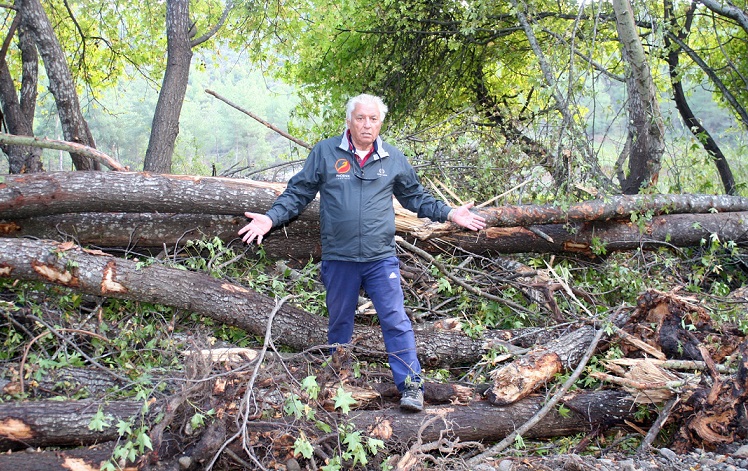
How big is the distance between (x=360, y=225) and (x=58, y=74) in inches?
170

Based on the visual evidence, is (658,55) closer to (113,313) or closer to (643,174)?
(643,174)

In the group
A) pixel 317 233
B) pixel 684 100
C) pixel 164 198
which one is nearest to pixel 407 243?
pixel 317 233

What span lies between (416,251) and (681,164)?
348 cm

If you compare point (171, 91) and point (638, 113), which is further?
point (171, 91)

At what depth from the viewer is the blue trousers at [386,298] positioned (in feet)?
13.5

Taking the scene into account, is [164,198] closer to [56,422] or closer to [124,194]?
[124,194]

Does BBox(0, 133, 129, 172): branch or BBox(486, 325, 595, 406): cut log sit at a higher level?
BBox(0, 133, 129, 172): branch

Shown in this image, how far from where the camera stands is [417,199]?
4477 mm

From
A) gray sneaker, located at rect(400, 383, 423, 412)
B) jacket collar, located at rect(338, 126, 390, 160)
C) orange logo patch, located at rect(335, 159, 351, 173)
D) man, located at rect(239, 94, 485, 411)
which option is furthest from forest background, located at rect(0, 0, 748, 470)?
jacket collar, located at rect(338, 126, 390, 160)

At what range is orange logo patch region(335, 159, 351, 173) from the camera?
162 inches

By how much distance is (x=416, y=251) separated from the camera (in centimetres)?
562

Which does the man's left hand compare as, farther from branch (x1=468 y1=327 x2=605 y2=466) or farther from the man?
branch (x1=468 y1=327 x2=605 y2=466)

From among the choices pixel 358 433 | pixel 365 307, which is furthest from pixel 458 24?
pixel 358 433

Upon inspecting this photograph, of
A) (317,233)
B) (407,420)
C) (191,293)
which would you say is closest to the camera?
(407,420)
